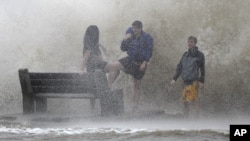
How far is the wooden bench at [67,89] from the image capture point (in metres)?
10.9

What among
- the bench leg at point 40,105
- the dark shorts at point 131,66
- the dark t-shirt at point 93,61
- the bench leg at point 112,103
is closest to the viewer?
the bench leg at point 112,103

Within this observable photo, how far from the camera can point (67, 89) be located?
11258 mm

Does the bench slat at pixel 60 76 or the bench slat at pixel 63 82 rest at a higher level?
the bench slat at pixel 60 76

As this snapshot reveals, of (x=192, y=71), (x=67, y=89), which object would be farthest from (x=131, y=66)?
(x=67, y=89)

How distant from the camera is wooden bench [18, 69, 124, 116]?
35.8 ft

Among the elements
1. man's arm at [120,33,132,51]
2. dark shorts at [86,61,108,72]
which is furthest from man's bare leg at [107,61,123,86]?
man's arm at [120,33,132,51]

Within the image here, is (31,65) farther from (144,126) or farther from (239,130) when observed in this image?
(239,130)

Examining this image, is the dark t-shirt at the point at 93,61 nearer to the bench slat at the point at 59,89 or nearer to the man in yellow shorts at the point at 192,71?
the bench slat at the point at 59,89

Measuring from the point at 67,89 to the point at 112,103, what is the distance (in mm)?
791

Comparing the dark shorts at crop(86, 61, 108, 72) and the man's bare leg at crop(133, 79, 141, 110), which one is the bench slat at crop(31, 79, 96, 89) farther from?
the man's bare leg at crop(133, 79, 141, 110)

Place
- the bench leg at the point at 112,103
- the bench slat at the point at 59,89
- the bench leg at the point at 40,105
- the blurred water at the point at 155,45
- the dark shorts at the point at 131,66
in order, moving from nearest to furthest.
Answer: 1. the bench leg at the point at 112,103
2. the bench slat at the point at 59,89
3. the bench leg at the point at 40,105
4. the dark shorts at the point at 131,66
5. the blurred water at the point at 155,45

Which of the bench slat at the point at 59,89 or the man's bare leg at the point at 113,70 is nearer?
the bench slat at the point at 59,89

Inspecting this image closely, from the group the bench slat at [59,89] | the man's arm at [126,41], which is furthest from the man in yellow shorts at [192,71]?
the bench slat at [59,89]

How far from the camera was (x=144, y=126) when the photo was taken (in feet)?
34.5
